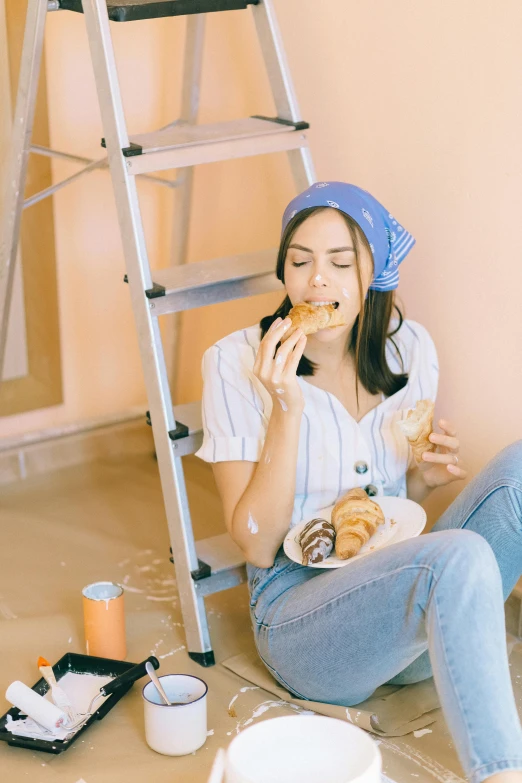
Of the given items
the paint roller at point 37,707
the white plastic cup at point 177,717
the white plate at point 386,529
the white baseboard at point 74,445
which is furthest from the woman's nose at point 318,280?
the white baseboard at point 74,445

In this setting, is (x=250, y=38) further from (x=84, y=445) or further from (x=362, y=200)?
(x=84, y=445)

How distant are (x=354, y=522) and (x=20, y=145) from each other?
1147 mm

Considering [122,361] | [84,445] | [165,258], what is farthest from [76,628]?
[165,258]

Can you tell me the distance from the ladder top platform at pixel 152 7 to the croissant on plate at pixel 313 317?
65cm

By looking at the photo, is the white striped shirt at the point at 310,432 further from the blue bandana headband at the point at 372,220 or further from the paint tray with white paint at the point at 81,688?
the paint tray with white paint at the point at 81,688

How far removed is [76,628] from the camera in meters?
2.11

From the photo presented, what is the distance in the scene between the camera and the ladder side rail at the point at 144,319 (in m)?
1.81

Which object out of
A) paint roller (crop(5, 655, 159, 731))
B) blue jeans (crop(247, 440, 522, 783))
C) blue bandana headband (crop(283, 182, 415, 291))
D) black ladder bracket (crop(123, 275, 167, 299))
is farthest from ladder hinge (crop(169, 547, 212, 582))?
blue bandana headband (crop(283, 182, 415, 291))

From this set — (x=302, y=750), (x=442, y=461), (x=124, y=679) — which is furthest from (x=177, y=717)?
(x=442, y=461)

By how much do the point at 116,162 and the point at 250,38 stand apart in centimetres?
86

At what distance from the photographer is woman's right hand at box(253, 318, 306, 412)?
163cm

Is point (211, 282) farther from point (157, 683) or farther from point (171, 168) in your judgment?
point (157, 683)

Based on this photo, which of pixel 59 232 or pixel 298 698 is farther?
pixel 59 232

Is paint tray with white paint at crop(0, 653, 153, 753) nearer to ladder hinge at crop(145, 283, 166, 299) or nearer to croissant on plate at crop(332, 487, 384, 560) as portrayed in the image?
croissant on plate at crop(332, 487, 384, 560)
